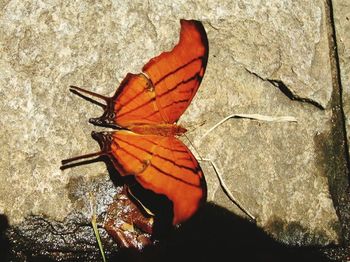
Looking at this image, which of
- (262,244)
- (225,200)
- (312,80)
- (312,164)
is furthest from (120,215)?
(312,80)

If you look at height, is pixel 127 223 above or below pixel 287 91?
below

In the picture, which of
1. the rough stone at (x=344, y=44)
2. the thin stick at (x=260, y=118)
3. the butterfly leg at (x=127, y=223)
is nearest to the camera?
the butterfly leg at (x=127, y=223)

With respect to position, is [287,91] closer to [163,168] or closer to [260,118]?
[260,118]

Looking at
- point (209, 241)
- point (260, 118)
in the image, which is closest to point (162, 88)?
point (260, 118)

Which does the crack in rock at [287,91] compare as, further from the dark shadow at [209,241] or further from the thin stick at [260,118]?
the dark shadow at [209,241]

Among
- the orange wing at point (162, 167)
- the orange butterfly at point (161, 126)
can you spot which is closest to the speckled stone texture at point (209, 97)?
the orange butterfly at point (161, 126)

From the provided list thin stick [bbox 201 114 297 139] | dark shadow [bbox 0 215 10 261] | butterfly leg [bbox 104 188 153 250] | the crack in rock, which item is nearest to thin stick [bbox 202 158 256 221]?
thin stick [bbox 201 114 297 139]
